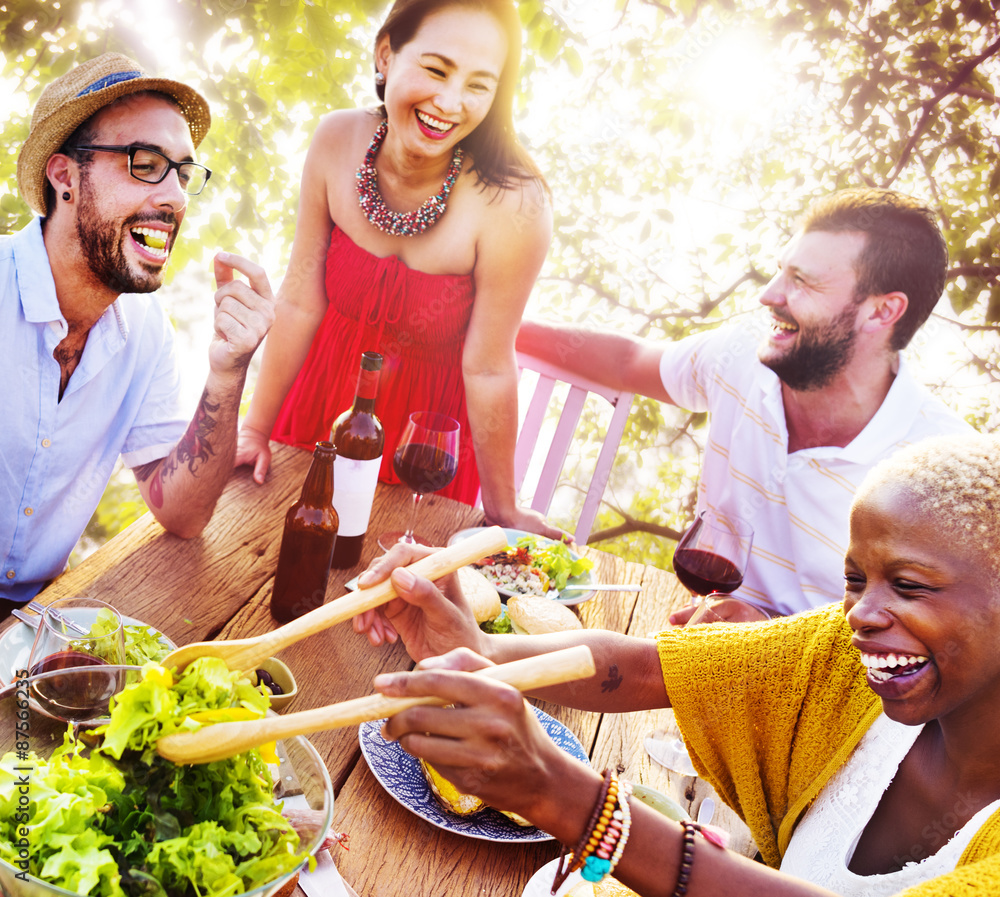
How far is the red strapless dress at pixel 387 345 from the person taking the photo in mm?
2498

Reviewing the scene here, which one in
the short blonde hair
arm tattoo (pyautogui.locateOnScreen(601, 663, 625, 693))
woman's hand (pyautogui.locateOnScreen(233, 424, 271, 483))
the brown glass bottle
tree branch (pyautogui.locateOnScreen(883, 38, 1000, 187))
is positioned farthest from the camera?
tree branch (pyautogui.locateOnScreen(883, 38, 1000, 187))

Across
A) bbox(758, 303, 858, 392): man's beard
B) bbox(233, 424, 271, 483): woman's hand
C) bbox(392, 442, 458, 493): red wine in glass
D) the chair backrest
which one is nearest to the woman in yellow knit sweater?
bbox(392, 442, 458, 493): red wine in glass

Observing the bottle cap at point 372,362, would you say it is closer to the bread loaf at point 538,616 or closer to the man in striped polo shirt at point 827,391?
the bread loaf at point 538,616

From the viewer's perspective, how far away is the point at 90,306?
176cm

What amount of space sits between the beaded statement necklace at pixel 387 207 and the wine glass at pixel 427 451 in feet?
3.23

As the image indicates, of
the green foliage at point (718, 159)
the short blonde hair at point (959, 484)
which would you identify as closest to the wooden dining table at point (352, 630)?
the short blonde hair at point (959, 484)

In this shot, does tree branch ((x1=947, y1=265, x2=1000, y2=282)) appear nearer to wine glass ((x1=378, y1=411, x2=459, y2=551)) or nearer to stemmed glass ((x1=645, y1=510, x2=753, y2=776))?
stemmed glass ((x1=645, y1=510, x2=753, y2=776))

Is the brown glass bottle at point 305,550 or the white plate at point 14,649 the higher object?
the brown glass bottle at point 305,550

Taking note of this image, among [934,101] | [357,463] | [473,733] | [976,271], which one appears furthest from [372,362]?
[934,101]

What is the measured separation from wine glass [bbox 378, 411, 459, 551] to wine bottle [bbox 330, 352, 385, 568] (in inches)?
2.6

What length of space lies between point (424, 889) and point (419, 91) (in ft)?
6.46

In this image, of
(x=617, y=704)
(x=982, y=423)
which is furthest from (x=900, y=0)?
(x=617, y=704)

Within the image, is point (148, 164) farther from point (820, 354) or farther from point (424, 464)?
point (820, 354)

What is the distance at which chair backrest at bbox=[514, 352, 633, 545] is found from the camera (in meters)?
2.84
